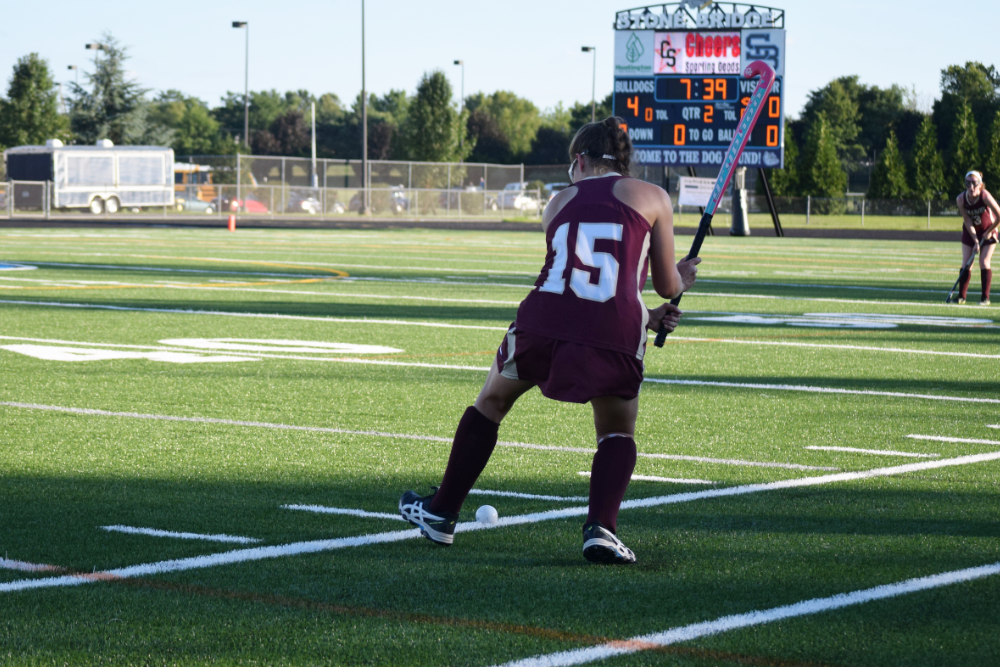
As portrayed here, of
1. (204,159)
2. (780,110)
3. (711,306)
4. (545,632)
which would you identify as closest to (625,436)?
(545,632)

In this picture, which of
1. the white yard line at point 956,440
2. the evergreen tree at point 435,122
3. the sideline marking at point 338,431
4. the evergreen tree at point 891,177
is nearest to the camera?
the sideline marking at point 338,431

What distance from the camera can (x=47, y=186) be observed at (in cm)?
5597

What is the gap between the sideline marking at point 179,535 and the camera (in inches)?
219

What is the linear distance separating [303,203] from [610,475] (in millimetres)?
58887

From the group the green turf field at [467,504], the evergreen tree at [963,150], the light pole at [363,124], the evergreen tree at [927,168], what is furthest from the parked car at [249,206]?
the green turf field at [467,504]

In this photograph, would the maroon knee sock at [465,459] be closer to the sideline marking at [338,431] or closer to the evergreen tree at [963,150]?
the sideline marking at [338,431]

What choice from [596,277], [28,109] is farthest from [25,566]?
[28,109]

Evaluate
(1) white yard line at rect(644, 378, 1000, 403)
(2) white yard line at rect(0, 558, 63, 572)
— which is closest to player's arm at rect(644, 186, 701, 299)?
(2) white yard line at rect(0, 558, 63, 572)

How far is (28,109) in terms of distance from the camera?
77000mm

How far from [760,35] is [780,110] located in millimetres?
2454

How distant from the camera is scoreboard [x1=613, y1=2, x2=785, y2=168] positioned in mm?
40375

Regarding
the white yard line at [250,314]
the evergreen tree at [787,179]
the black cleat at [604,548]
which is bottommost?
the black cleat at [604,548]

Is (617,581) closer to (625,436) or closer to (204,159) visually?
Answer: (625,436)

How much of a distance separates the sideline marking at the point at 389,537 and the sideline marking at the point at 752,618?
155 centimetres
